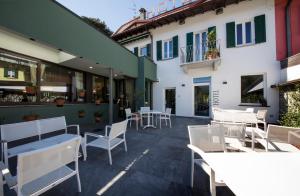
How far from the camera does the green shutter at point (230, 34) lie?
25.1 ft

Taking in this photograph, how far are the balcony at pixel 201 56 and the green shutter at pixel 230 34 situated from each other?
0.52 metres

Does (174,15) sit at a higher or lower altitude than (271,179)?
higher

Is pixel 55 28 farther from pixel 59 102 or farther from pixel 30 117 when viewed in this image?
pixel 59 102

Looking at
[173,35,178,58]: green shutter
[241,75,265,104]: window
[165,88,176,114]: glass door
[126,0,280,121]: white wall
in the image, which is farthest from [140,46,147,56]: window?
[241,75,265,104]: window

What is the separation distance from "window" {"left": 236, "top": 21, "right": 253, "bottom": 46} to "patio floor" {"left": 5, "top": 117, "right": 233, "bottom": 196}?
722 centimetres

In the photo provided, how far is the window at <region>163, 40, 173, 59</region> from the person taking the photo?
970cm

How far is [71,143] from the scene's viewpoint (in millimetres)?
1703

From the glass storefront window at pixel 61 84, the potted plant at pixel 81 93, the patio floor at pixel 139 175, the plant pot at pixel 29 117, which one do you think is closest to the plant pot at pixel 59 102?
the glass storefront window at pixel 61 84

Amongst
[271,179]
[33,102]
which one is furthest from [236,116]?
[33,102]

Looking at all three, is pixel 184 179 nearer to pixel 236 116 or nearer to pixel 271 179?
pixel 271 179

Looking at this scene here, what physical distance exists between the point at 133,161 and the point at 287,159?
7.70 ft

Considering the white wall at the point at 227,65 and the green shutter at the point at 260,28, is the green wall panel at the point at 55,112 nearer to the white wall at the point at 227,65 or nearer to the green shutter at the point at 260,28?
the white wall at the point at 227,65

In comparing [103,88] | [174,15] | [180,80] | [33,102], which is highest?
[174,15]

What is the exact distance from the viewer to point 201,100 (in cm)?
870
